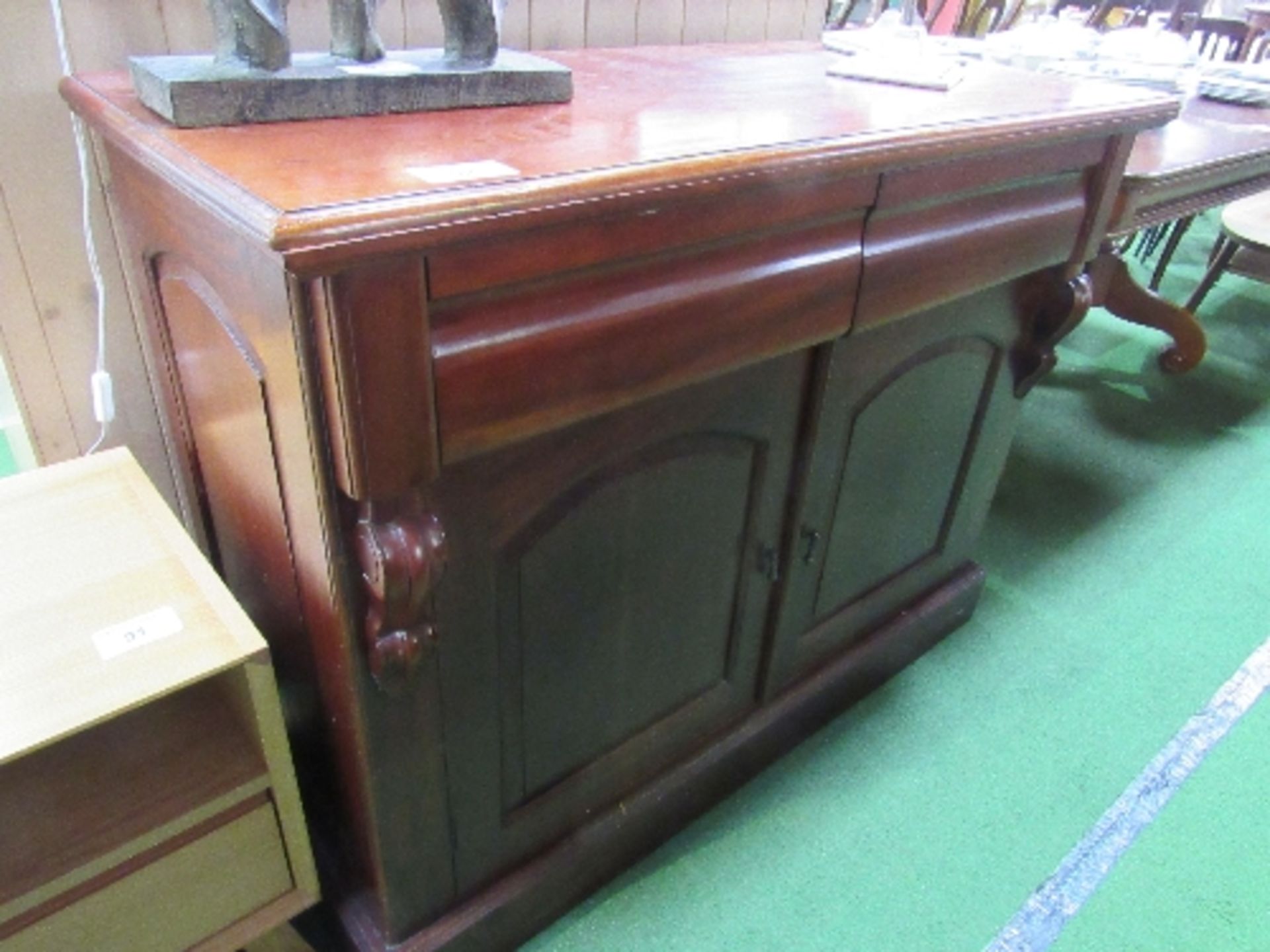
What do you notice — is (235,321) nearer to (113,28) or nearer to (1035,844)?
(113,28)

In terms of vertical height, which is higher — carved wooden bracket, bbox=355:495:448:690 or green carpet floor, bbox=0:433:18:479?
carved wooden bracket, bbox=355:495:448:690

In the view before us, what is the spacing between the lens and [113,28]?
880 millimetres

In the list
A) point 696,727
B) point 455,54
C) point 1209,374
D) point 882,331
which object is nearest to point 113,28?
point 455,54

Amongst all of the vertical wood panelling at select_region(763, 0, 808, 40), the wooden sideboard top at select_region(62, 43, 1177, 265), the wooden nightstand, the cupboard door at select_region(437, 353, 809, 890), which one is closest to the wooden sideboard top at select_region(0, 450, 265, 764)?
the wooden nightstand

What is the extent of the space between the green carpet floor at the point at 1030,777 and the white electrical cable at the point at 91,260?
2.58ft

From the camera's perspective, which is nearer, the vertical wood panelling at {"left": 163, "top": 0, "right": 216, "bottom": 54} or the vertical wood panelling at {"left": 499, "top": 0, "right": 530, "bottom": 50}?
the vertical wood panelling at {"left": 163, "top": 0, "right": 216, "bottom": 54}

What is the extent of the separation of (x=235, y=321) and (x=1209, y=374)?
276 cm

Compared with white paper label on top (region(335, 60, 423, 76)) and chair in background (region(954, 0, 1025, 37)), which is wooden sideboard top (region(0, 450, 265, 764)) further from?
chair in background (region(954, 0, 1025, 37))

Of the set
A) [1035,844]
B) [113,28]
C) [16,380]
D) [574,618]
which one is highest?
[113,28]

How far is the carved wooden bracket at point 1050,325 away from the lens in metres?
1.19

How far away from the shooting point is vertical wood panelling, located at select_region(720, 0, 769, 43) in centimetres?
144

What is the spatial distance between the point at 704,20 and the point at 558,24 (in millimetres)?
297

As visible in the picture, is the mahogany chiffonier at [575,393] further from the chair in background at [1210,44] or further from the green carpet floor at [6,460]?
the chair in background at [1210,44]

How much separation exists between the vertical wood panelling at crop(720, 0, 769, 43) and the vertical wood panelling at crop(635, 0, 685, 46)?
0.11 m
